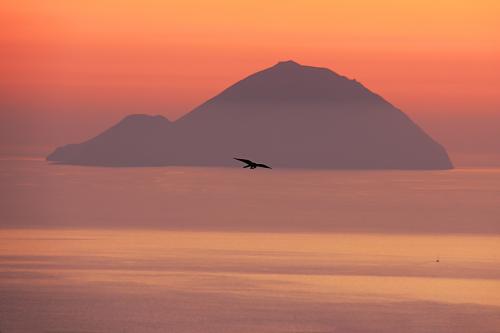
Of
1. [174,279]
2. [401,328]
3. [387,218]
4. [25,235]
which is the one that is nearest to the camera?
[401,328]

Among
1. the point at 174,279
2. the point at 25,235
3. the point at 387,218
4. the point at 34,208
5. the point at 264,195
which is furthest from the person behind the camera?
the point at 264,195

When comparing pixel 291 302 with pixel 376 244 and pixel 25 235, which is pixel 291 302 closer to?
pixel 376 244

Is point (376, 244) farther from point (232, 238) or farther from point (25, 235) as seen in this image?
point (25, 235)

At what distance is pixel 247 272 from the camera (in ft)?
216

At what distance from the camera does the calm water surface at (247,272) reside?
167 feet

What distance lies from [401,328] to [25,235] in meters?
48.0

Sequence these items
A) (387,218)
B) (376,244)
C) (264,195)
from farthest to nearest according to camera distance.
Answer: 1. (264,195)
2. (387,218)
3. (376,244)

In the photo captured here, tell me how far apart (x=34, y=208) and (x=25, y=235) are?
44.1 meters

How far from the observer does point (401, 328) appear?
49031mm

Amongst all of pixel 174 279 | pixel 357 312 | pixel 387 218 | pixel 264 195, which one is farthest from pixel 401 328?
pixel 264 195

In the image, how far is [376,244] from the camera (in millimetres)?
85938

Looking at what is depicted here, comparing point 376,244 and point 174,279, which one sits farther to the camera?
point 376,244

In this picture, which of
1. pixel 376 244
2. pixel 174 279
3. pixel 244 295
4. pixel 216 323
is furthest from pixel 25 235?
pixel 216 323

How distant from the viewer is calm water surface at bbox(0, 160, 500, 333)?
50.9 metres
